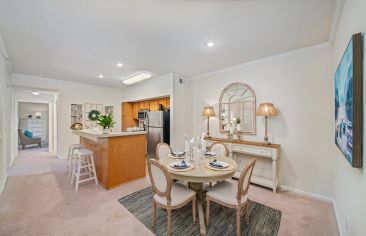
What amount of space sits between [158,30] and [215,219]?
8.71ft

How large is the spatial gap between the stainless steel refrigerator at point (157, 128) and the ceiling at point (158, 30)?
156 cm

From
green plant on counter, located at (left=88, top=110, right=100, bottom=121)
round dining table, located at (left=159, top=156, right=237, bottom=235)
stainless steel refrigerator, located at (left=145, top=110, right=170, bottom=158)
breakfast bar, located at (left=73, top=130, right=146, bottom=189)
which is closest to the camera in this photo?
round dining table, located at (left=159, top=156, right=237, bottom=235)

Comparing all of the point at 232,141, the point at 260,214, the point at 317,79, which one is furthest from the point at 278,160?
the point at 317,79

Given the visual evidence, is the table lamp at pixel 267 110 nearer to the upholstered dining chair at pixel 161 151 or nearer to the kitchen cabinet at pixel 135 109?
the upholstered dining chair at pixel 161 151

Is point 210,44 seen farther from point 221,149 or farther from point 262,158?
point 262,158

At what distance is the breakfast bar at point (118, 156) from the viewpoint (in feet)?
9.61

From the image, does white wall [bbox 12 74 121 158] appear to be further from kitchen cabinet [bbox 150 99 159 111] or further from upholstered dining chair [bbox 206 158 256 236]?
upholstered dining chair [bbox 206 158 256 236]

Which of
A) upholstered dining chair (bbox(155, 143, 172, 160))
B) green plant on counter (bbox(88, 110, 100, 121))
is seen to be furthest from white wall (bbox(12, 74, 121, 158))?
upholstered dining chair (bbox(155, 143, 172, 160))

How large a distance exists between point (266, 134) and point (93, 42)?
347cm

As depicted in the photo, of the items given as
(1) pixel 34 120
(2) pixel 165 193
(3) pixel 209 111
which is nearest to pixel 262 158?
(3) pixel 209 111

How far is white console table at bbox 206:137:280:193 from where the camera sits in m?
2.71

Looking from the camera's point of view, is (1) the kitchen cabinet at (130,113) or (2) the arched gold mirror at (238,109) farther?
(1) the kitchen cabinet at (130,113)

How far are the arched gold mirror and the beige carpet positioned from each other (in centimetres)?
123

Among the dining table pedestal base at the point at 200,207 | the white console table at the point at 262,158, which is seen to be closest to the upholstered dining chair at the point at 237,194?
the dining table pedestal base at the point at 200,207
